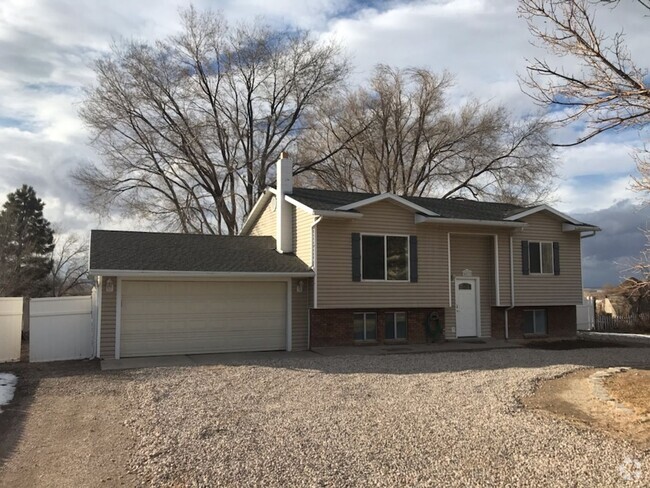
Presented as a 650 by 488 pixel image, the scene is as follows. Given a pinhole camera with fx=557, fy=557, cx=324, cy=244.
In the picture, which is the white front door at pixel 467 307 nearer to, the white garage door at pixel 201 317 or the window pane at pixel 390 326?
the window pane at pixel 390 326

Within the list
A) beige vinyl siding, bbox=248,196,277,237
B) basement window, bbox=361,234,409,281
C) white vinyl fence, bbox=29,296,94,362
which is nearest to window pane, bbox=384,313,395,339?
basement window, bbox=361,234,409,281

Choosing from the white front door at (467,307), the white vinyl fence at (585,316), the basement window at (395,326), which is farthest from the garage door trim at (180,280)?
the white vinyl fence at (585,316)

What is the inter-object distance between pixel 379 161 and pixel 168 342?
63.1ft

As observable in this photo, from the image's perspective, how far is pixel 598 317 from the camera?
2388cm

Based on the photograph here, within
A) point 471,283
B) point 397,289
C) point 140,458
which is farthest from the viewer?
point 471,283

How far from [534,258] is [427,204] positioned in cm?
398

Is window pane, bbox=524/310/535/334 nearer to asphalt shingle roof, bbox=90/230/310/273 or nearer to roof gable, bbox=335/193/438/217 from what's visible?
roof gable, bbox=335/193/438/217

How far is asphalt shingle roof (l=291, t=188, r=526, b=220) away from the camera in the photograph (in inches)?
625

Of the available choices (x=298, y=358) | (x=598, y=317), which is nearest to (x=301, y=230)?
(x=298, y=358)

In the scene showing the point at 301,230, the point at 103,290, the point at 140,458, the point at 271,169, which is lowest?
the point at 140,458

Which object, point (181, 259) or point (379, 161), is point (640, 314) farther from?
point (181, 259)

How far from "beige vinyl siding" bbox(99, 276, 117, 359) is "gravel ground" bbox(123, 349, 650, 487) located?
334 cm

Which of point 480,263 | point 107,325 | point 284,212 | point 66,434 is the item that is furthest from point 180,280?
point 480,263

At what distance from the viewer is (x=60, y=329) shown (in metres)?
13.8
